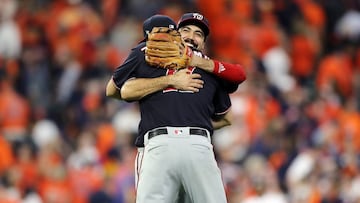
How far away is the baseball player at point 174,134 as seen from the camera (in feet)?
25.9

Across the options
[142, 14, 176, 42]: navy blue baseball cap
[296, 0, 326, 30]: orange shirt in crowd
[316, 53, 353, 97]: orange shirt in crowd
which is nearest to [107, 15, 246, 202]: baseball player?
[142, 14, 176, 42]: navy blue baseball cap

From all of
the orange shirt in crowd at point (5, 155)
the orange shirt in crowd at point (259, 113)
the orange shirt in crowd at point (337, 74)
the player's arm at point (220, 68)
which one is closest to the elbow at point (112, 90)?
the player's arm at point (220, 68)

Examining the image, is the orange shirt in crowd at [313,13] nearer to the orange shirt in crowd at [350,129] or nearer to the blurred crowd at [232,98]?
the blurred crowd at [232,98]

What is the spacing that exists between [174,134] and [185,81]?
36 centimetres

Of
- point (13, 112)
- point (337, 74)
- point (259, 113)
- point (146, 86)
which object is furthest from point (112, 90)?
point (337, 74)

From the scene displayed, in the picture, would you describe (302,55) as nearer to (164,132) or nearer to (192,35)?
(192,35)

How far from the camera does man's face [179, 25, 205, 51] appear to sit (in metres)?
8.26

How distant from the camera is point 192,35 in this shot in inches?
326

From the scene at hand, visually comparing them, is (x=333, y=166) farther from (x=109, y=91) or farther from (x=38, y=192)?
(x=109, y=91)

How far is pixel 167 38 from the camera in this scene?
7953 mm

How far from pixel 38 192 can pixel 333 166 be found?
324 cm

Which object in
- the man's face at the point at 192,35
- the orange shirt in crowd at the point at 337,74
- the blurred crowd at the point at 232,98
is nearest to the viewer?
the man's face at the point at 192,35

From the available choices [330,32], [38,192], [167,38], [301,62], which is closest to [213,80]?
[167,38]

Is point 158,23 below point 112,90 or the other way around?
the other way around
